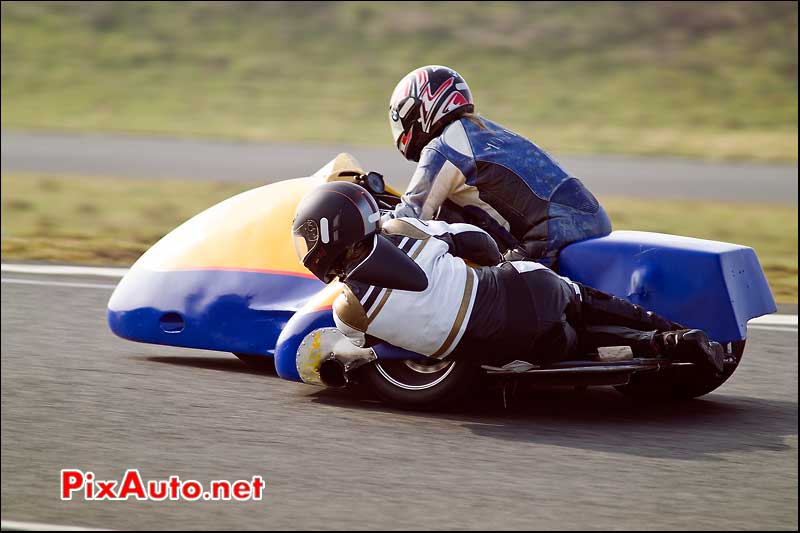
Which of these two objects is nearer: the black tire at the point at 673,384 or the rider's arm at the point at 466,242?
the rider's arm at the point at 466,242

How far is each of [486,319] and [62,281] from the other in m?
4.68

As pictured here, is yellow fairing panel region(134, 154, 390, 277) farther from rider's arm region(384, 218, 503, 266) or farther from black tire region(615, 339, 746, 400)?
black tire region(615, 339, 746, 400)

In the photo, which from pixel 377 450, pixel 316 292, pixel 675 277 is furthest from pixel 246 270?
pixel 675 277

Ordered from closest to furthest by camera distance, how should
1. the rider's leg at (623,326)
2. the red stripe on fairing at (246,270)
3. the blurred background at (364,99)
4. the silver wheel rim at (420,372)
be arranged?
the rider's leg at (623,326) < the silver wheel rim at (420,372) < the red stripe on fairing at (246,270) < the blurred background at (364,99)

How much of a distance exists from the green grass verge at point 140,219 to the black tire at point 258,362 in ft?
13.2

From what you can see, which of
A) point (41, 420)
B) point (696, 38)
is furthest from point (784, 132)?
point (41, 420)

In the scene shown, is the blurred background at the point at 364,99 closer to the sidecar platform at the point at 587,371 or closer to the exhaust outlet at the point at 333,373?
the exhaust outlet at the point at 333,373

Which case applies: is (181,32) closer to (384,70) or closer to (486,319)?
(384,70)

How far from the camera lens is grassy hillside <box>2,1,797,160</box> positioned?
21.1 metres

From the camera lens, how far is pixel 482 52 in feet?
82.0

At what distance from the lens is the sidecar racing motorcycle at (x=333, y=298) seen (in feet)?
19.0

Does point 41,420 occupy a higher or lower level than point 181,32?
lower

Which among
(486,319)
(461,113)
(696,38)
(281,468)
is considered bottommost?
(281,468)

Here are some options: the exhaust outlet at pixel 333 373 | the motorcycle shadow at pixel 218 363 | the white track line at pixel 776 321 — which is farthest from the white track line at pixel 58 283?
the white track line at pixel 776 321
